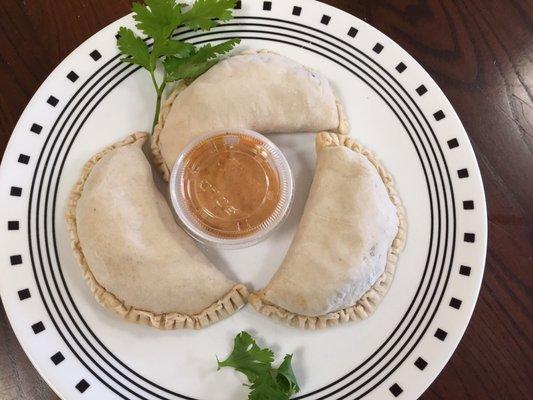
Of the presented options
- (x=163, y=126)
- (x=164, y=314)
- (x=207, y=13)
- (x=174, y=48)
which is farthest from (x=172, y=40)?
(x=164, y=314)

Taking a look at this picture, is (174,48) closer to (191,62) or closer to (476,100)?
(191,62)

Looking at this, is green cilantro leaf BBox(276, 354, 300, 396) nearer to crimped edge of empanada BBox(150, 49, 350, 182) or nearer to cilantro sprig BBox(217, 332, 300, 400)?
cilantro sprig BBox(217, 332, 300, 400)

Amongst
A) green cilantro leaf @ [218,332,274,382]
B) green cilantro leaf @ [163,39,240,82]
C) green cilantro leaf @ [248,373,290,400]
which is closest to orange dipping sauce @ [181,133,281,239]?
green cilantro leaf @ [163,39,240,82]

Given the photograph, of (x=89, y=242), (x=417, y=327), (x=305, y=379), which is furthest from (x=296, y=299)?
(x=89, y=242)

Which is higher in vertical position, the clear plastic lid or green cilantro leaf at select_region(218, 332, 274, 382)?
the clear plastic lid

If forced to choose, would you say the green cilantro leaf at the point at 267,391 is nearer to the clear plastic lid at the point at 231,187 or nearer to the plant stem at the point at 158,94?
the clear plastic lid at the point at 231,187

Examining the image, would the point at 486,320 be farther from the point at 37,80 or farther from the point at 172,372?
the point at 37,80

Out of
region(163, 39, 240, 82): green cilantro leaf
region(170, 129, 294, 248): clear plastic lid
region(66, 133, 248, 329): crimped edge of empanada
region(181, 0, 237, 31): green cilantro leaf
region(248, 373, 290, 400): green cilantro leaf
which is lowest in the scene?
A: region(248, 373, 290, 400): green cilantro leaf
